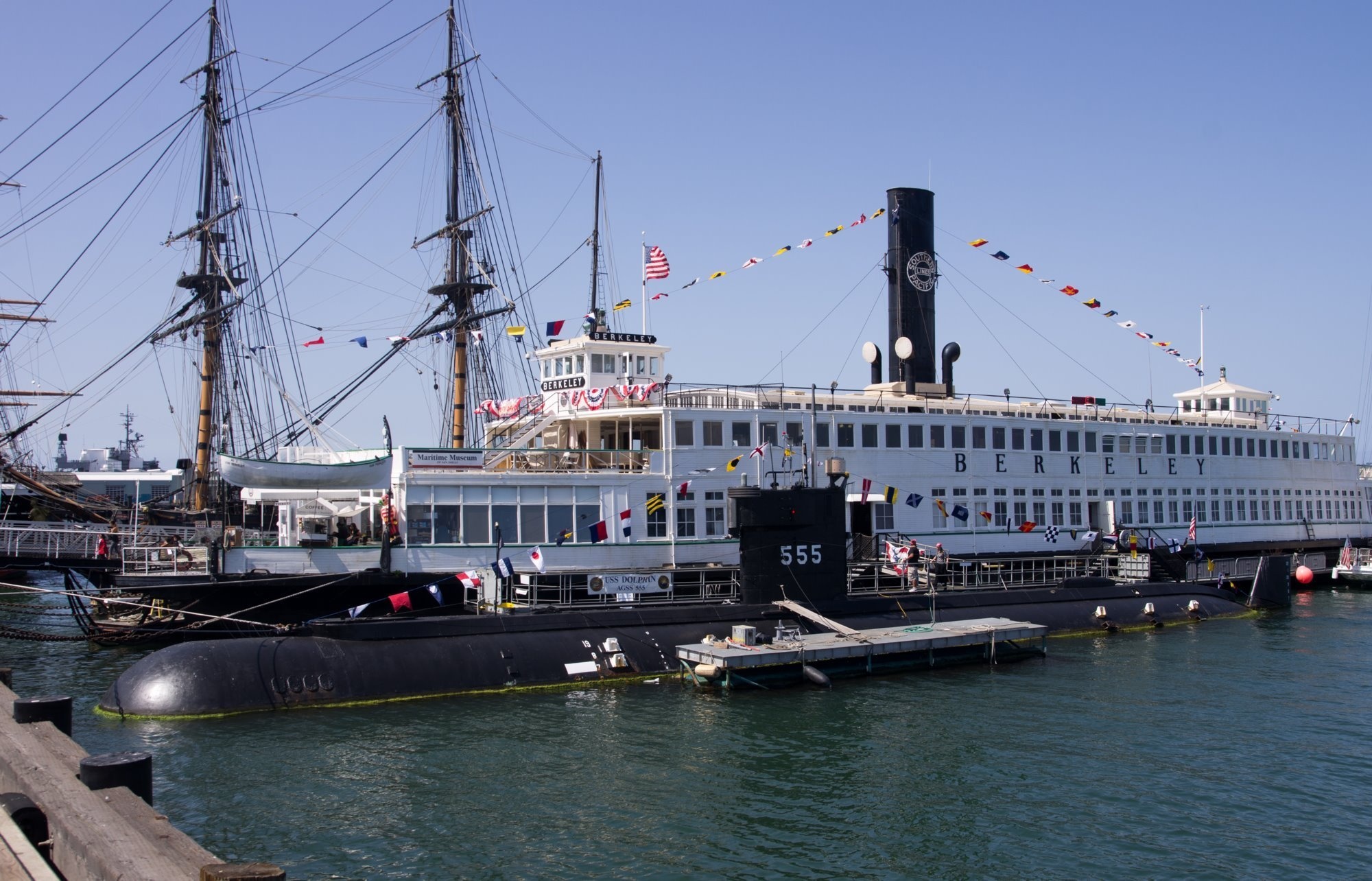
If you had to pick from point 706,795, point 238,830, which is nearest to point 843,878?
point 706,795

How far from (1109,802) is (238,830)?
12.7 m

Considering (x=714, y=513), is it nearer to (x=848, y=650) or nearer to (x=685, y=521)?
(x=685, y=521)

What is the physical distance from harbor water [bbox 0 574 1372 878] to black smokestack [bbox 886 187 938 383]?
19331 millimetres

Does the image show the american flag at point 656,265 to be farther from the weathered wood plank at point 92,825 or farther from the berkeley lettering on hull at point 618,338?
the weathered wood plank at point 92,825

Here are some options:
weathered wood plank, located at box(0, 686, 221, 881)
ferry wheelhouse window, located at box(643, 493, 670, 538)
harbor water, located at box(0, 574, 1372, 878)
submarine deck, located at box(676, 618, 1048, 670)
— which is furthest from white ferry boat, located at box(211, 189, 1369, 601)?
weathered wood plank, located at box(0, 686, 221, 881)

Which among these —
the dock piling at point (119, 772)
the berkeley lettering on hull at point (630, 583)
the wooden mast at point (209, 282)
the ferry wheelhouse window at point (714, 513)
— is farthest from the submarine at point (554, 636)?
the wooden mast at point (209, 282)

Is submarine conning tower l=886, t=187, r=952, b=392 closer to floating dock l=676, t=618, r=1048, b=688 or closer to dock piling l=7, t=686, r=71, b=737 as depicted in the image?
floating dock l=676, t=618, r=1048, b=688

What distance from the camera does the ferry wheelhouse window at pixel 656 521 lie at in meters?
33.5

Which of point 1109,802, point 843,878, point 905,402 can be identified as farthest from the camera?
point 905,402

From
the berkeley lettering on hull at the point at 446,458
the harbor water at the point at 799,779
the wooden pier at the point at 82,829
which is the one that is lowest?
the harbor water at the point at 799,779

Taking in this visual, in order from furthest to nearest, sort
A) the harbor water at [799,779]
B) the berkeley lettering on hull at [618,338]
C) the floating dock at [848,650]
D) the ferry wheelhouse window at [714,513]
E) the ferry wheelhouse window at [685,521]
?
1. the berkeley lettering on hull at [618,338]
2. the ferry wheelhouse window at [714,513]
3. the ferry wheelhouse window at [685,521]
4. the floating dock at [848,650]
5. the harbor water at [799,779]

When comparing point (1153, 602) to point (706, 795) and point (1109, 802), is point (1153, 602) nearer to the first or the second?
point (1109, 802)

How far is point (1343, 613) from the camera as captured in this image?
40.2m

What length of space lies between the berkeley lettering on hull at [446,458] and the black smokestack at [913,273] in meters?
18.6
